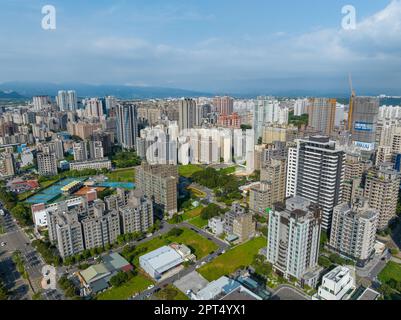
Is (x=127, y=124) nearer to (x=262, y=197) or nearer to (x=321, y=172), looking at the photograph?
(x=262, y=197)

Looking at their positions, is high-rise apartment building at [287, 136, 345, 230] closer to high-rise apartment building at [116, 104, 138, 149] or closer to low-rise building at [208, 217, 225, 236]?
low-rise building at [208, 217, 225, 236]

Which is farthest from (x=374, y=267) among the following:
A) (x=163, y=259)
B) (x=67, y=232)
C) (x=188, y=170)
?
(x=188, y=170)

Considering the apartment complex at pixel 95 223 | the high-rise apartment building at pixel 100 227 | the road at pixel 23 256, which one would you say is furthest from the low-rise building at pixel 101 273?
the road at pixel 23 256

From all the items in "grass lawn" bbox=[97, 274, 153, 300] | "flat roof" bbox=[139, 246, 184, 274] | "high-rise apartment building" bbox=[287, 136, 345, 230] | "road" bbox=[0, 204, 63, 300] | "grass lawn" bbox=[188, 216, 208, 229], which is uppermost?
"high-rise apartment building" bbox=[287, 136, 345, 230]

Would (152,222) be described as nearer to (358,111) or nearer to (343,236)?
(343,236)

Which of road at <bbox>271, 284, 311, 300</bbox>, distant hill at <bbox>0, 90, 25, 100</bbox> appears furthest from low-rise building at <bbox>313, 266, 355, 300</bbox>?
distant hill at <bbox>0, 90, 25, 100</bbox>
